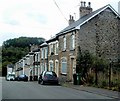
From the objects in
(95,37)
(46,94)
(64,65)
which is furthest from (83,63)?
(46,94)

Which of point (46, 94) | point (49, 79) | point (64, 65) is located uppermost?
point (64, 65)

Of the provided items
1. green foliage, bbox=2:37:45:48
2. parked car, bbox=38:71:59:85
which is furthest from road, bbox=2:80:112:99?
green foliage, bbox=2:37:45:48

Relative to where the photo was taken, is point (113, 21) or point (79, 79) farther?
point (113, 21)

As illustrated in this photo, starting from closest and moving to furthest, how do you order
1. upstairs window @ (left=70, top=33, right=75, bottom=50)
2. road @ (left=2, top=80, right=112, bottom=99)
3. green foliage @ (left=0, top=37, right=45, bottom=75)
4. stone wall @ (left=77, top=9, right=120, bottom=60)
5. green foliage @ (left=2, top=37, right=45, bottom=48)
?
road @ (left=2, top=80, right=112, bottom=99)
stone wall @ (left=77, top=9, right=120, bottom=60)
upstairs window @ (left=70, top=33, right=75, bottom=50)
green foliage @ (left=0, top=37, right=45, bottom=75)
green foliage @ (left=2, top=37, right=45, bottom=48)

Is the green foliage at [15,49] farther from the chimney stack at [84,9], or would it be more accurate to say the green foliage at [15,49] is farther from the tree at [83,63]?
the tree at [83,63]

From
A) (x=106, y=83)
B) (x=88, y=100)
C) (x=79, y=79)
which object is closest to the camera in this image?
(x=88, y=100)

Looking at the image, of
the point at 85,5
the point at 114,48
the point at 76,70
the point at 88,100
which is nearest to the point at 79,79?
the point at 76,70

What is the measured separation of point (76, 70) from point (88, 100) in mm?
19897

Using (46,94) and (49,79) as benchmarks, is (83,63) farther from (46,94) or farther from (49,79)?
(46,94)

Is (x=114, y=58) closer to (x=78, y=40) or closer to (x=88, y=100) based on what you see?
(x=78, y=40)

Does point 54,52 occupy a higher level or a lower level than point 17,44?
lower

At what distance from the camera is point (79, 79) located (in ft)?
109

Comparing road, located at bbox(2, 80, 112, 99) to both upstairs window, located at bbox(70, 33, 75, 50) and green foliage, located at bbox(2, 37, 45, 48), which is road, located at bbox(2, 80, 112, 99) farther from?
green foliage, located at bbox(2, 37, 45, 48)

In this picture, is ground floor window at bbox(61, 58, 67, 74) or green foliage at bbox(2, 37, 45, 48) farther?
green foliage at bbox(2, 37, 45, 48)
